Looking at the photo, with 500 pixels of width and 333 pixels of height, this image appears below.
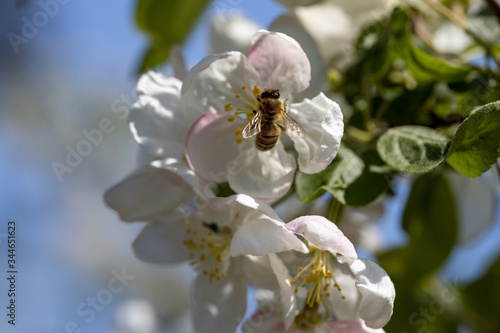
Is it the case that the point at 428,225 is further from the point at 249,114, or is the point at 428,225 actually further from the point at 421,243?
the point at 249,114

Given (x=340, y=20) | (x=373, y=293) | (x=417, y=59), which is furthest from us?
(x=340, y=20)

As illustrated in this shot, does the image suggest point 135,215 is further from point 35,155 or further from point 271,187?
point 35,155

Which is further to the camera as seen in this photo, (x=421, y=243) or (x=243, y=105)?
(x=421, y=243)

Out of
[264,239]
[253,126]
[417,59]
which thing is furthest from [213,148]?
[417,59]

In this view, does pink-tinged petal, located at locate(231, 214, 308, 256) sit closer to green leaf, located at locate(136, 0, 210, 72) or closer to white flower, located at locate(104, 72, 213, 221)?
white flower, located at locate(104, 72, 213, 221)

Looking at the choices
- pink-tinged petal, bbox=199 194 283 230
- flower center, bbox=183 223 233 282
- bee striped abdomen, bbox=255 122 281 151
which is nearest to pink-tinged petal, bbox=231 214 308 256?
pink-tinged petal, bbox=199 194 283 230

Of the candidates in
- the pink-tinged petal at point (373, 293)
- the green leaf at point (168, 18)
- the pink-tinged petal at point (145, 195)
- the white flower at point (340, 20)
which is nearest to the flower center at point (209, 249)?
the pink-tinged petal at point (145, 195)

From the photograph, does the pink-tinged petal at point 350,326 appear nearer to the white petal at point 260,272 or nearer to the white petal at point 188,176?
the white petal at point 260,272
